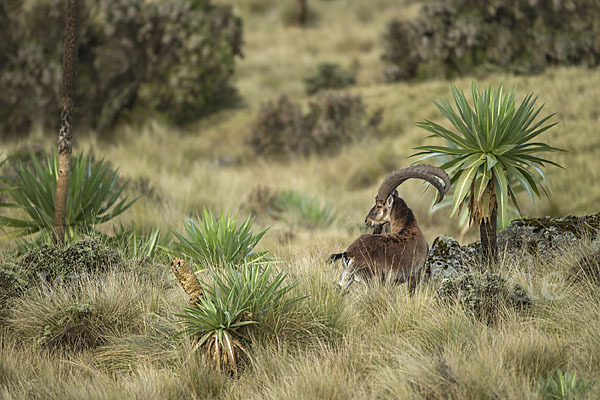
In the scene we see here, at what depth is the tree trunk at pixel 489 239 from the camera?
237 inches

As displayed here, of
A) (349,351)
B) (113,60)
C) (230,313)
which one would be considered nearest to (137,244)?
(230,313)

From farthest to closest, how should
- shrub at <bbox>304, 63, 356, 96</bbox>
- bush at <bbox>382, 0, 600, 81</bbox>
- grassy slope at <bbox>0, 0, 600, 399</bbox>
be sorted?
shrub at <bbox>304, 63, 356, 96</bbox> < bush at <bbox>382, 0, 600, 81</bbox> < grassy slope at <bbox>0, 0, 600, 399</bbox>

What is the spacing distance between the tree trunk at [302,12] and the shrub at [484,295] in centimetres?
2448

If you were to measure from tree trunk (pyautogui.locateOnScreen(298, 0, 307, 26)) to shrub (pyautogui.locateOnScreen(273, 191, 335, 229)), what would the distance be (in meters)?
18.4

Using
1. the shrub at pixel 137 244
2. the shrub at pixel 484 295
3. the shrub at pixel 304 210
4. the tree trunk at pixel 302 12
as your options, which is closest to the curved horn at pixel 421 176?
the shrub at pixel 484 295

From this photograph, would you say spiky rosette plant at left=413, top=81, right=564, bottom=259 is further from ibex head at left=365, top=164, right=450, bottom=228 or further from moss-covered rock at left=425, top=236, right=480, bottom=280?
moss-covered rock at left=425, top=236, right=480, bottom=280

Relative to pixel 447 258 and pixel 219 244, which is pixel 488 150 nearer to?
pixel 447 258

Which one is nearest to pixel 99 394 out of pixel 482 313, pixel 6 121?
pixel 482 313

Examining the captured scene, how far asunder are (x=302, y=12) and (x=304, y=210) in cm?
1950

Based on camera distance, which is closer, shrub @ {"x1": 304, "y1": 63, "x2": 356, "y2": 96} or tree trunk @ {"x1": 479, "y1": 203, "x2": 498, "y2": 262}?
tree trunk @ {"x1": 479, "y1": 203, "x2": 498, "y2": 262}

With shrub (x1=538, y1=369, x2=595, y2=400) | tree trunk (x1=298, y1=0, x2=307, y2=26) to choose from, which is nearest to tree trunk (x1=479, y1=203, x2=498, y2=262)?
shrub (x1=538, y1=369, x2=595, y2=400)

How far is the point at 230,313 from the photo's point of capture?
475cm

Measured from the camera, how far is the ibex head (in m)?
5.33

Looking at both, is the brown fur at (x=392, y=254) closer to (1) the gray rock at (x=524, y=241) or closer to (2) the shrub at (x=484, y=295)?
(2) the shrub at (x=484, y=295)
